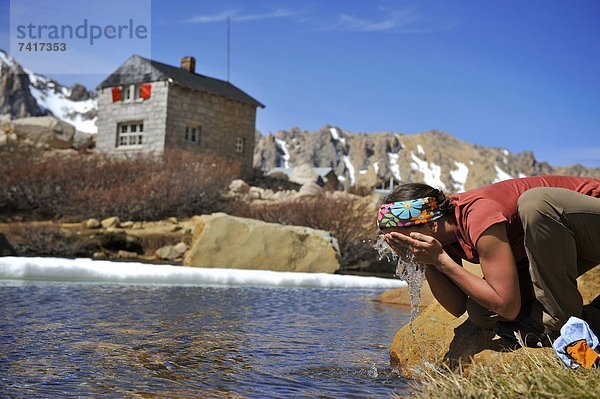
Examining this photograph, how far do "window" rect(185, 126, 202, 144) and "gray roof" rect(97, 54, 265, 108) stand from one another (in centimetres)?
183

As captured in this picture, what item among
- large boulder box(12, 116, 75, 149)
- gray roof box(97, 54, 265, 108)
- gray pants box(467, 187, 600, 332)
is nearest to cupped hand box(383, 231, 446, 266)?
gray pants box(467, 187, 600, 332)

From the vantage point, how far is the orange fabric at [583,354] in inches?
97.5

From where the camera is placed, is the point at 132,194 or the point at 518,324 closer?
the point at 518,324

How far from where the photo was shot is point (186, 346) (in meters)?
4.10

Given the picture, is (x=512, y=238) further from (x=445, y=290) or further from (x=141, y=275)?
(x=141, y=275)

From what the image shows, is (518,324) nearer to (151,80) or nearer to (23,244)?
(23,244)

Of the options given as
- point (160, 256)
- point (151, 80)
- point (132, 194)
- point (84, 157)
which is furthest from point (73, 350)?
point (151, 80)

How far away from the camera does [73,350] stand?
375 centimetres

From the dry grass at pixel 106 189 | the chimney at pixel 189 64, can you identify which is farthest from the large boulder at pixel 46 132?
the dry grass at pixel 106 189

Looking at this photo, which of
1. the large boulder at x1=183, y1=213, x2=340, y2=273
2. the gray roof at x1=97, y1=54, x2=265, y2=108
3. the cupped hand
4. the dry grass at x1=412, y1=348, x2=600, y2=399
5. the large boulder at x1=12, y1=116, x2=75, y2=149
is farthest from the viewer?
the gray roof at x1=97, y1=54, x2=265, y2=108

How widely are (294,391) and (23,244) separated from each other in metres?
12.8

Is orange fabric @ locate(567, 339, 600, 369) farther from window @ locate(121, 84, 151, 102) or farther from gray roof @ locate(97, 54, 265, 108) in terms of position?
window @ locate(121, 84, 151, 102)

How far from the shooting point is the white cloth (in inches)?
101

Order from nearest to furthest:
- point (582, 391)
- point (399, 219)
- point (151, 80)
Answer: point (582, 391) < point (399, 219) < point (151, 80)
